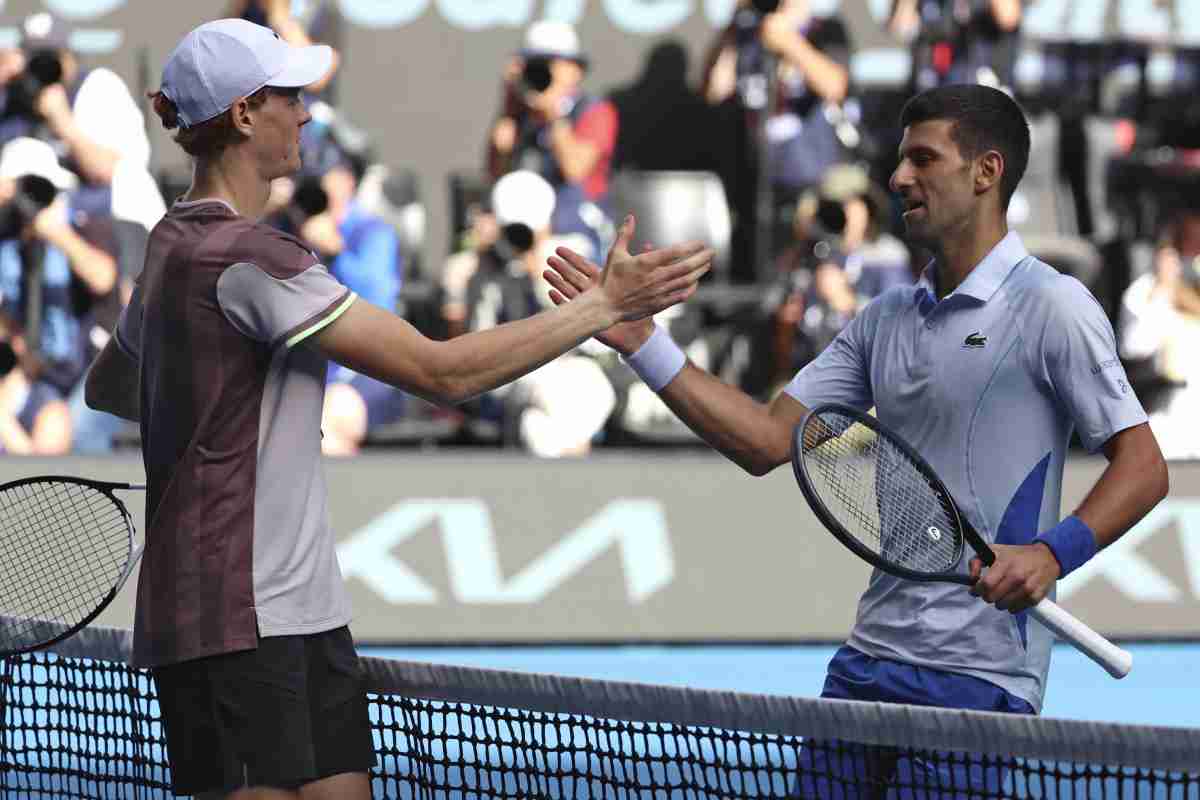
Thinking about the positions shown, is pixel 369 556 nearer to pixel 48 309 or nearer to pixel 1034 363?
pixel 48 309

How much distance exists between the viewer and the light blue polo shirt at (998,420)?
3.15 meters

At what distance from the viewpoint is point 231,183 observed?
2986 millimetres

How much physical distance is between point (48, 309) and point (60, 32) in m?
1.34

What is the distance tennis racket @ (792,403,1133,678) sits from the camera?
3016 millimetres

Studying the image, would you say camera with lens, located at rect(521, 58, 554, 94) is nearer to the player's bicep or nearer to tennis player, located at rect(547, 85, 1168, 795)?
tennis player, located at rect(547, 85, 1168, 795)

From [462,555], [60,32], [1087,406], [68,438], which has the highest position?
[60,32]

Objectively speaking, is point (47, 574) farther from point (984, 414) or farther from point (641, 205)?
point (641, 205)

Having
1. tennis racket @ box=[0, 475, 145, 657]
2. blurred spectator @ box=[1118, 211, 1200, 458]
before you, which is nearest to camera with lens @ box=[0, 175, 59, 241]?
blurred spectator @ box=[1118, 211, 1200, 458]

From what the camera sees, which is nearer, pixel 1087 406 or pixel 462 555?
pixel 1087 406

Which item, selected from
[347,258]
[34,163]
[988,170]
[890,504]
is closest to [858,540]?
[890,504]

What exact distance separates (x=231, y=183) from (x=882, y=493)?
1.09m

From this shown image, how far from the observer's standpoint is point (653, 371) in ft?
11.6

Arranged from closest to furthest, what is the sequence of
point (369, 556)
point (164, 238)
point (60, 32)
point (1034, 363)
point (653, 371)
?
1. point (164, 238)
2. point (1034, 363)
3. point (653, 371)
4. point (369, 556)
5. point (60, 32)

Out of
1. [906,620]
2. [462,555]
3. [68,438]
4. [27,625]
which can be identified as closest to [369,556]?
[462,555]
